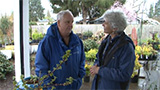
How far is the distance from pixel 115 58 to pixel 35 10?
252cm

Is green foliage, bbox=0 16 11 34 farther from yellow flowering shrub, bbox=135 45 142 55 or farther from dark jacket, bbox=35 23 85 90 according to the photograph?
yellow flowering shrub, bbox=135 45 142 55

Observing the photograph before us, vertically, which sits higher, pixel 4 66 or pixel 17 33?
pixel 17 33

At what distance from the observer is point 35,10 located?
3219mm

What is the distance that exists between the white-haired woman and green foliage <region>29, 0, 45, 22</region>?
7.41 ft

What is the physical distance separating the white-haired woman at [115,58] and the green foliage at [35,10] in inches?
88.9

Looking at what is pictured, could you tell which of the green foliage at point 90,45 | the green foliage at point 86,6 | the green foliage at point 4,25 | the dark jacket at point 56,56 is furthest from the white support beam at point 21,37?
the green foliage at point 90,45

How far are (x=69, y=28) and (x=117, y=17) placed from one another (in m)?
0.47

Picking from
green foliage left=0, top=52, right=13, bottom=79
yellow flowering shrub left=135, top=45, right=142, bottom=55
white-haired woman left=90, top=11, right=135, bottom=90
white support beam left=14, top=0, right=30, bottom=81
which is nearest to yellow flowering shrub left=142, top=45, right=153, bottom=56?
yellow flowering shrub left=135, top=45, right=142, bottom=55

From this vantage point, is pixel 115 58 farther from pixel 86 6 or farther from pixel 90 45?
pixel 90 45

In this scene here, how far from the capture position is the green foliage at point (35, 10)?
3113 mm

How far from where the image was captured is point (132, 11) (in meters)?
3.72

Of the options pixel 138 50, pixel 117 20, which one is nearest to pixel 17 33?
pixel 117 20

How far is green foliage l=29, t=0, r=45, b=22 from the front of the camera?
3113 mm

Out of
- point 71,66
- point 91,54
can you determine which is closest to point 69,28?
point 71,66
